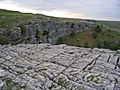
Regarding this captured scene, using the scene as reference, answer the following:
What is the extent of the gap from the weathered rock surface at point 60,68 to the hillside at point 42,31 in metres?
30.6

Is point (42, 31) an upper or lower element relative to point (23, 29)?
lower

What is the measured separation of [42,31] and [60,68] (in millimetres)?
74578

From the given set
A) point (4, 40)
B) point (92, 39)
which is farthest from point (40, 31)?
point (92, 39)

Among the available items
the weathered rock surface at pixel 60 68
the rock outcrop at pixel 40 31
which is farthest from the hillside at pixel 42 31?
the weathered rock surface at pixel 60 68

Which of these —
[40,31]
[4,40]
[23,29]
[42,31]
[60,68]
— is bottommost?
[4,40]

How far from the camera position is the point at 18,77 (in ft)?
101

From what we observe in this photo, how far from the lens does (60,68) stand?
34875mm

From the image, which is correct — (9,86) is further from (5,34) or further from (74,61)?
(5,34)

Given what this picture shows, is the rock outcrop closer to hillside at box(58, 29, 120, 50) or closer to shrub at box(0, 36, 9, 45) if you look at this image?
shrub at box(0, 36, 9, 45)

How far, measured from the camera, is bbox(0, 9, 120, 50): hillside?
267ft

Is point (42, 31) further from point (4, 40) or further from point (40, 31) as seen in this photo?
point (4, 40)

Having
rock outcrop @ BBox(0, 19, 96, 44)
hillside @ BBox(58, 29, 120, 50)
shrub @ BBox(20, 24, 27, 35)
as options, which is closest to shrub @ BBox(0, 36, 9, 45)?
rock outcrop @ BBox(0, 19, 96, 44)

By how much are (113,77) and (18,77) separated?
14513 millimetres

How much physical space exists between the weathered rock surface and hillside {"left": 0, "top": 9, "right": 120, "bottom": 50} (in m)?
30.6
